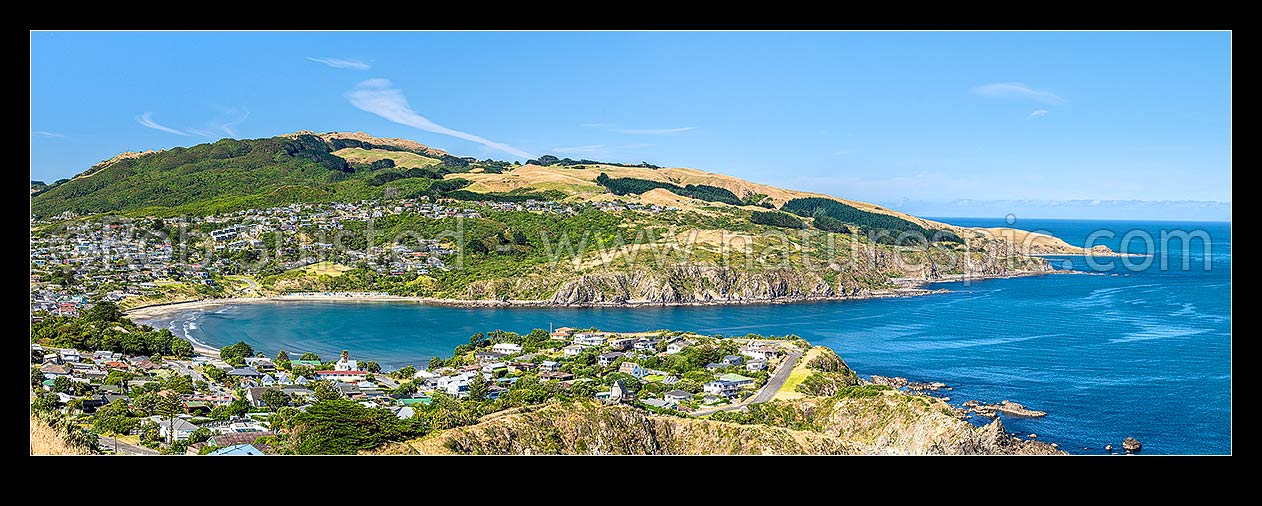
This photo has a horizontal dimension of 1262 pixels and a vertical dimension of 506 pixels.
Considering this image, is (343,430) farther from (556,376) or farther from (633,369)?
(633,369)

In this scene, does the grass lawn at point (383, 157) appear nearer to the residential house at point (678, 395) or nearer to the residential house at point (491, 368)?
the residential house at point (491, 368)

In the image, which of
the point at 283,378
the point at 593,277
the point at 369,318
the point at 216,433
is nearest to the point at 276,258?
the point at 369,318

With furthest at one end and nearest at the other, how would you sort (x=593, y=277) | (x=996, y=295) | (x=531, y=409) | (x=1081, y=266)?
(x=1081, y=266), (x=996, y=295), (x=593, y=277), (x=531, y=409)

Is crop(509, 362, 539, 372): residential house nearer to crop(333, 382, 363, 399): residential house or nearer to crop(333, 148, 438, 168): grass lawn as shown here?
crop(333, 382, 363, 399): residential house

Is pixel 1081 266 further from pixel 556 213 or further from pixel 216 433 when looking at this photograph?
pixel 216 433

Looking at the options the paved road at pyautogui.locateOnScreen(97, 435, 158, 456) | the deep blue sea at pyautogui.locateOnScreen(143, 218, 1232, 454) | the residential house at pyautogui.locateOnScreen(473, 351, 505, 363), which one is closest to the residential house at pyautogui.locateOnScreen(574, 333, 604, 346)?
the residential house at pyautogui.locateOnScreen(473, 351, 505, 363)

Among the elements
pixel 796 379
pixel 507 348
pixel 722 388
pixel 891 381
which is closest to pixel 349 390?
pixel 507 348

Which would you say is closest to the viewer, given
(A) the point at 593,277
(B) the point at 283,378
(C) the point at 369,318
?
(B) the point at 283,378
